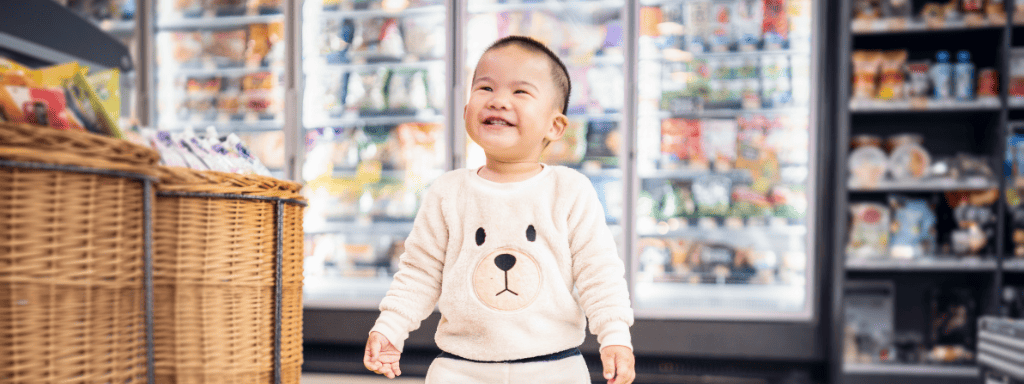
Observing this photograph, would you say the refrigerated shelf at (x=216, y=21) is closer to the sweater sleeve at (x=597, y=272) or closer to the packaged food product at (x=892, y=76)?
the sweater sleeve at (x=597, y=272)

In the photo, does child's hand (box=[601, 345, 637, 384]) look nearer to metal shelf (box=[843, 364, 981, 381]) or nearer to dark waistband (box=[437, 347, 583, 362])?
dark waistband (box=[437, 347, 583, 362])

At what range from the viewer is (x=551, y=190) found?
906mm

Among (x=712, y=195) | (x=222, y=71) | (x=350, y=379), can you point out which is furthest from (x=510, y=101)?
(x=222, y=71)

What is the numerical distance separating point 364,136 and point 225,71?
0.81m

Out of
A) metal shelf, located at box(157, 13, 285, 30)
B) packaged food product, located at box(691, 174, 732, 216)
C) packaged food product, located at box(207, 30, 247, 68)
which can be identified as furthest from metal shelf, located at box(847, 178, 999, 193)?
packaged food product, located at box(207, 30, 247, 68)

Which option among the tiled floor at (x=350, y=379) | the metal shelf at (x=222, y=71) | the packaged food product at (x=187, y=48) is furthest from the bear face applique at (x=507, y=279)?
the packaged food product at (x=187, y=48)

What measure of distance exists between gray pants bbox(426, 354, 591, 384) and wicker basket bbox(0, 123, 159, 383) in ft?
1.48

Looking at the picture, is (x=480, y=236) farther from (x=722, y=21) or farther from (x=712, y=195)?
(x=722, y=21)

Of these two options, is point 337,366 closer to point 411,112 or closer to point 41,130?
point 411,112

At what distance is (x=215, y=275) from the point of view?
3.22 feet

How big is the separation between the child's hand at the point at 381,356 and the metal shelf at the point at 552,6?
2320mm

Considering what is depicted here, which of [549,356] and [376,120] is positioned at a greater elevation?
[376,120]

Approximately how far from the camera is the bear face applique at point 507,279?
85 cm

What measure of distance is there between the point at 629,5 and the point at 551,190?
2.01 metres
